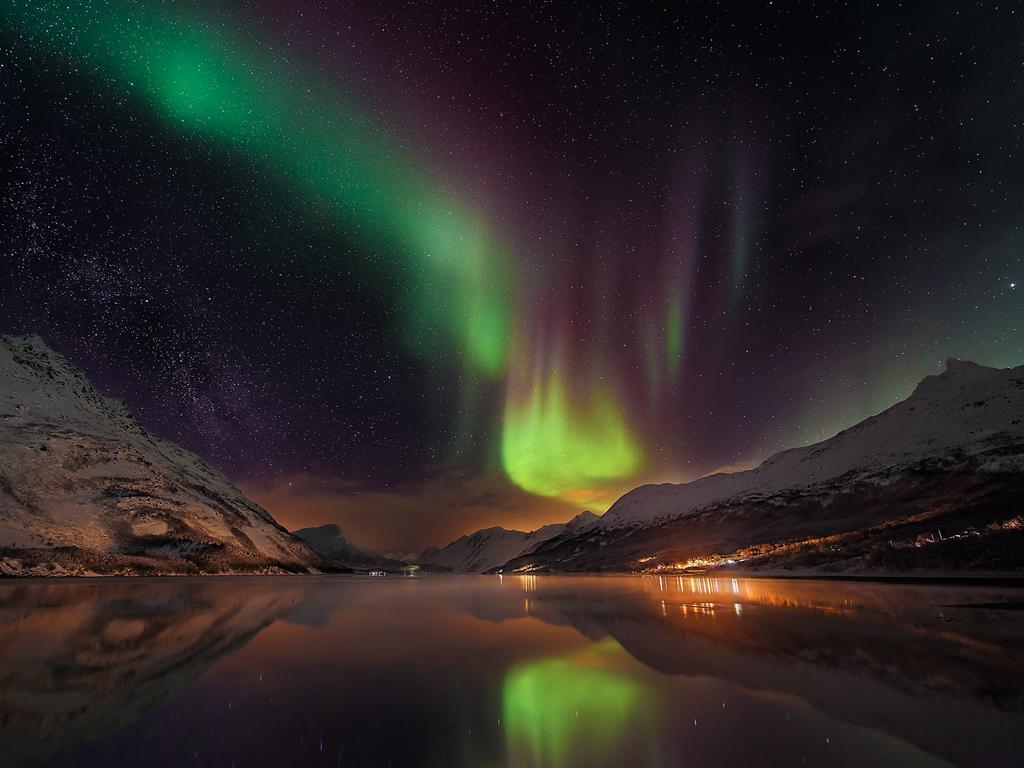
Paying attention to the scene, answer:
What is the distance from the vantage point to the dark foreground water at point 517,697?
682 cm

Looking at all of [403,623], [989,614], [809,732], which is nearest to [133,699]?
[809,732]

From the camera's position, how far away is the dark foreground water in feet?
22.4

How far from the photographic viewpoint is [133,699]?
9.36 meters

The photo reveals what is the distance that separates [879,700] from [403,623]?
63.8 feet

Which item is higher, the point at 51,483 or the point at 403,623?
the point at 51,483

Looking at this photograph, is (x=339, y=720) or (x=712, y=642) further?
(x=712, y=642)

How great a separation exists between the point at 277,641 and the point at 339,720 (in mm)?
10570

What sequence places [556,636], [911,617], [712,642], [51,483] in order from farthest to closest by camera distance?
[51,483] < [911,617] < [556,636] < [712,642]

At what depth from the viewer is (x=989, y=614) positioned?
2208 centimetres

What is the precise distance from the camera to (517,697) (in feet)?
32.3

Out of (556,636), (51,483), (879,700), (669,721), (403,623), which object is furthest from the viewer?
(51,483)

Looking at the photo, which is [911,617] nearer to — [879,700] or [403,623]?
[879,700]

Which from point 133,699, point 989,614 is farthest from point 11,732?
point 989,614

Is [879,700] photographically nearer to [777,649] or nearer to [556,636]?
[777,649]
